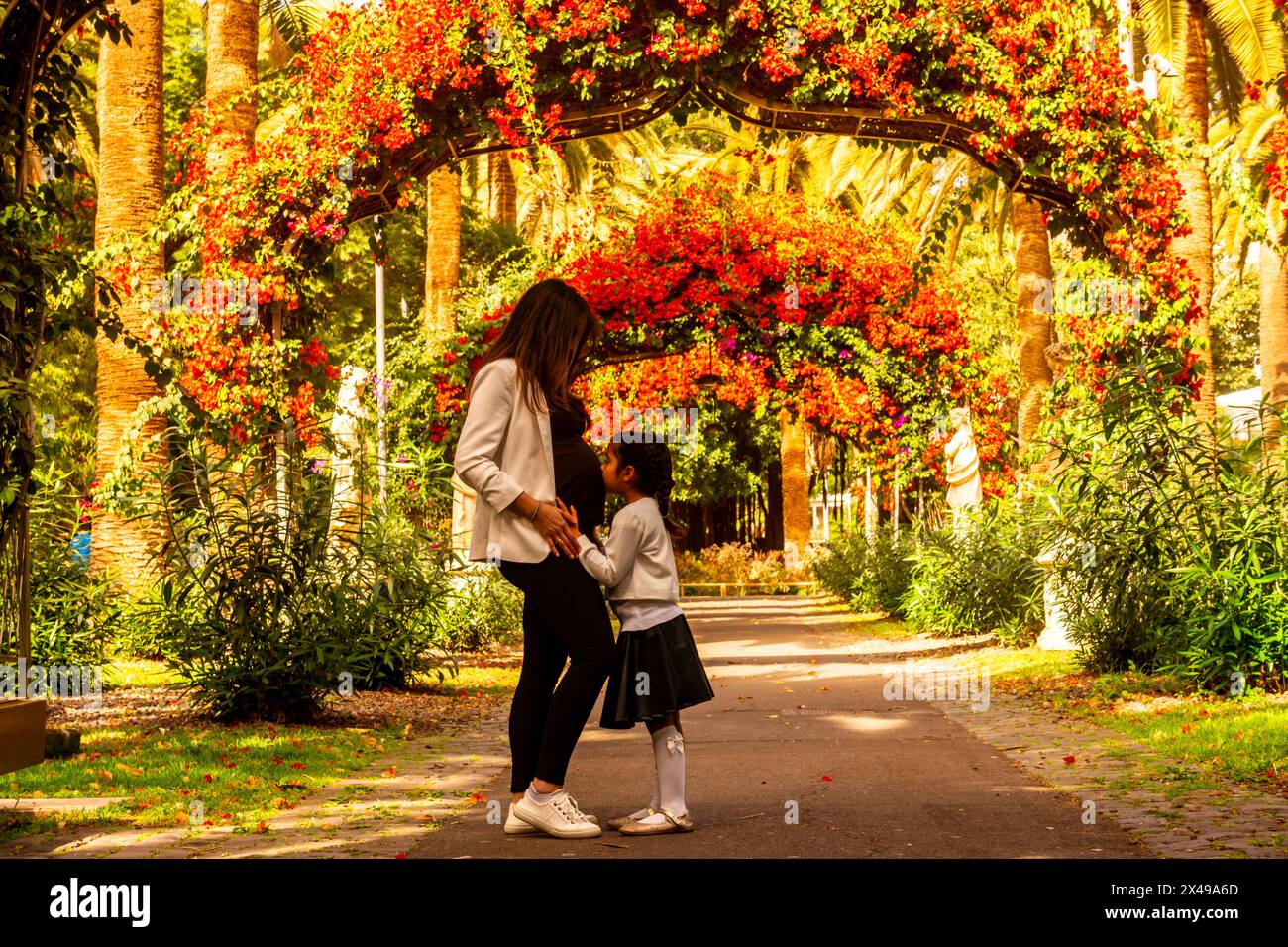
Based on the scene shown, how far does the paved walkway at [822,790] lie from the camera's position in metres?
5.12

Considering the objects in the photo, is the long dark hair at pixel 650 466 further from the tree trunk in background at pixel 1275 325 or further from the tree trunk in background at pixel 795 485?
the tree trunk in background at pixel 795 485

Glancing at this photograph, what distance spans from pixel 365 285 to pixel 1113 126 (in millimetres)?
26043

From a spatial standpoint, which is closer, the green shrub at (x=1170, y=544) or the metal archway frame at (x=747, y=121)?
the green shrub at (x=1170, y=544)

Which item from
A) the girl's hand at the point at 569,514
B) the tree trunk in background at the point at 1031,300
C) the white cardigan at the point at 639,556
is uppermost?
the tree trunk in background at the point at 1031,300

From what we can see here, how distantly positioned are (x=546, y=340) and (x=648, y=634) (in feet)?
4.03

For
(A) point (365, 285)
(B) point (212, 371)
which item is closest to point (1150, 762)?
(B) point (212, 371)

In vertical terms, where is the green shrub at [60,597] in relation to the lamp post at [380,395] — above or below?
below

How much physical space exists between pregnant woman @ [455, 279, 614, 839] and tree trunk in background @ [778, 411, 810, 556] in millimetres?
29263

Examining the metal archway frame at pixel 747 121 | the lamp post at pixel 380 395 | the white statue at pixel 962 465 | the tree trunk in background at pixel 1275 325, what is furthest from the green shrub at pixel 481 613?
the tree trunk in background at pixel 1275 325

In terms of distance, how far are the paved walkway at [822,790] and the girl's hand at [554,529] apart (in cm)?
108

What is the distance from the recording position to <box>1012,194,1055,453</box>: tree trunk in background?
18.5 m

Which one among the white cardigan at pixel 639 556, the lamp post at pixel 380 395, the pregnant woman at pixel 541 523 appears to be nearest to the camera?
the pregnant woman at pixel 541 523

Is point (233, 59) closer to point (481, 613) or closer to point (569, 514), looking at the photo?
point (481, 613)
